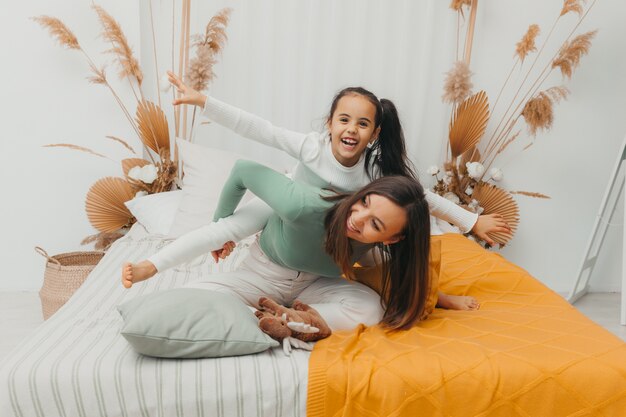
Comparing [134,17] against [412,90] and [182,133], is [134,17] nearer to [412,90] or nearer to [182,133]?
[182,133]

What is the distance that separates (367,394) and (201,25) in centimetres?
232

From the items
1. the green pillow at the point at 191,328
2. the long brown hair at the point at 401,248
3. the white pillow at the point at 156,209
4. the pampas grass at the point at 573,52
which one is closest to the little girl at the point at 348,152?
the long brown hair at the point at 401,248

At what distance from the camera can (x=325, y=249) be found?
1.73 meters

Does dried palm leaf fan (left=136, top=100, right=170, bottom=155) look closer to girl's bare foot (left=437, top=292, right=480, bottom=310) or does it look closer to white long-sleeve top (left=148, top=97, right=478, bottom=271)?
white long-sleeve top (left=148, top=97, right=478, bottom=271)

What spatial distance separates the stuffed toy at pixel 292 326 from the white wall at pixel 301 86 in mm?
1734

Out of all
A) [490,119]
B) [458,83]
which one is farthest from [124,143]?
[490,119]

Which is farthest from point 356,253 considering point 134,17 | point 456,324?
point 134,17

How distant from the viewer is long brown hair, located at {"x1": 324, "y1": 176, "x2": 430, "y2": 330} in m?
1.62

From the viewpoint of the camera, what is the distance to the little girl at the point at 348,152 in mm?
1891

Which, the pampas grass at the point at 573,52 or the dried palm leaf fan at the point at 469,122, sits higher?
the pampas grass at the point at 573,52

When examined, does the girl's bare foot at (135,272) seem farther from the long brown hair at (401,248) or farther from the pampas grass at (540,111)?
the pampas grass at (540,111)

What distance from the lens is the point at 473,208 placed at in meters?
3.14

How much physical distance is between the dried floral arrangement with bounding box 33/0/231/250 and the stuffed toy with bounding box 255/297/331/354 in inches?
60.0

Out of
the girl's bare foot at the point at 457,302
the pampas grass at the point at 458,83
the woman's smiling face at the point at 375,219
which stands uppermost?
the pampas grass at the point at 458,83
